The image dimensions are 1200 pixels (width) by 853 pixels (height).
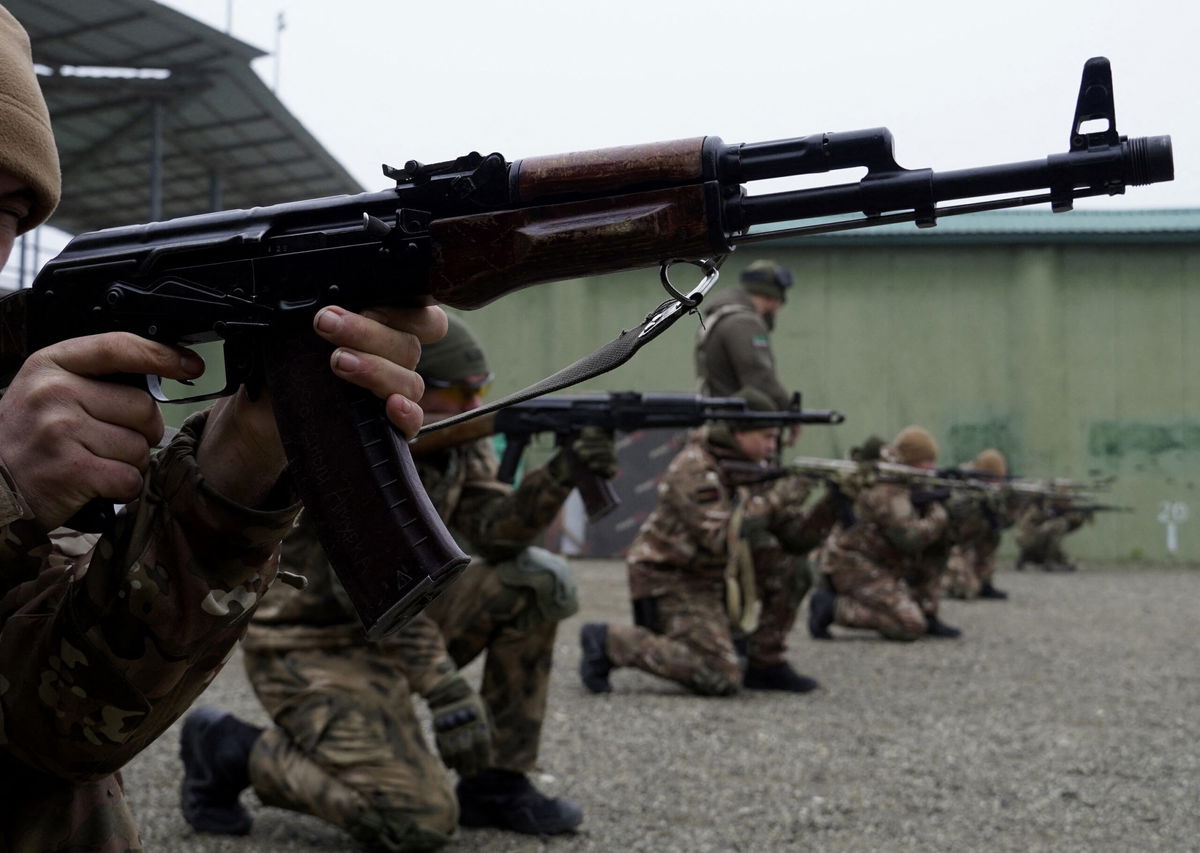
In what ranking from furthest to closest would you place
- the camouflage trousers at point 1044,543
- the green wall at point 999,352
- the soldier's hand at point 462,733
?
the green wall at point 999,352 < the camouflage trousers at point 1044,543 < the soldier's hand at point 462,733

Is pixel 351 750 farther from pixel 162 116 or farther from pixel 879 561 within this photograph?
pixel 162 116

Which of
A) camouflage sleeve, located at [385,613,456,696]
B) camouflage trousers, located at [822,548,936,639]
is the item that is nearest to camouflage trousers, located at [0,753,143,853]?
camouflage sleeve, located at [385,613,456,696]

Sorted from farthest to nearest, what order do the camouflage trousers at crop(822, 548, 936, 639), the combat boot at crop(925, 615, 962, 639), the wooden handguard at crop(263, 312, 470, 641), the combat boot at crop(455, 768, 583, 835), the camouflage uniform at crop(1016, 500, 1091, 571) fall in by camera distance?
the camouflage uniform at crop(1016, 500, 1091, 571)
the combat boot at crop(925, 615, 962, 639)
the camouflage trousers at crop(822, 548, 936, 639)
the combat boot at crop(455, 768, 583, 835)
the wooden handguard at crop(263, 312, 470, 641)

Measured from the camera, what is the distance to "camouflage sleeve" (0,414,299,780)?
64.5 inches

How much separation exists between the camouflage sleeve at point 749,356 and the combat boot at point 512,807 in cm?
418

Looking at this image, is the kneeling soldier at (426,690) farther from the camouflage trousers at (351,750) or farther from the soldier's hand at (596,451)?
the soldier's hand at (596,451)

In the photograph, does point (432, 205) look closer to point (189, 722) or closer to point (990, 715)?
point (189, 722)

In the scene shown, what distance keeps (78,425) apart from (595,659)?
5735mm

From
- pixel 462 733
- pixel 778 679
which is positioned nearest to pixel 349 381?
pixel 462 733

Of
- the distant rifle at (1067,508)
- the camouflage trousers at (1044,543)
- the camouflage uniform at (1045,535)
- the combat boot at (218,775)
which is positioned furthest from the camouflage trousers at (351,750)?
the camouflage trousers at (1044,543)

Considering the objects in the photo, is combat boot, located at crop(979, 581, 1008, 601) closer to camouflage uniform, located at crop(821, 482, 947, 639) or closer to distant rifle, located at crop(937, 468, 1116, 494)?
distant rifle, located at crop(937, 468, 1116, 494)

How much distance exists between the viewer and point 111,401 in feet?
5.47

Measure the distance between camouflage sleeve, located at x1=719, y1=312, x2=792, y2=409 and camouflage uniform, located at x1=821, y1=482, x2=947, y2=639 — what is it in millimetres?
1775

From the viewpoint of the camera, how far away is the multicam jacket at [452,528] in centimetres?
396
